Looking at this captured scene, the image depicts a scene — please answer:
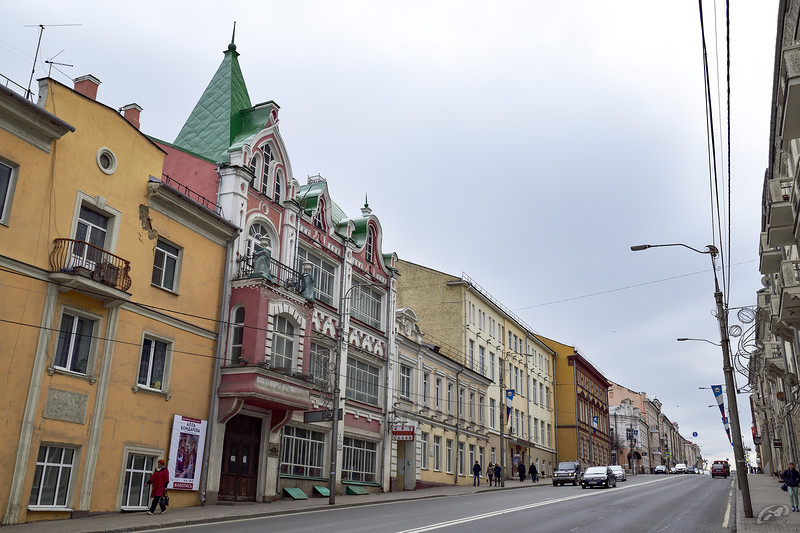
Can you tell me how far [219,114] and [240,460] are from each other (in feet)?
47.9

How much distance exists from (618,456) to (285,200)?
90566mm

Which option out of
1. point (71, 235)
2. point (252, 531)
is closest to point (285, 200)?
point (71, 235)

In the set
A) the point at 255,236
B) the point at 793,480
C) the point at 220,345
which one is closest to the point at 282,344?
the point at 220,345

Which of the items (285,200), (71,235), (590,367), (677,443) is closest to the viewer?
(71,235)

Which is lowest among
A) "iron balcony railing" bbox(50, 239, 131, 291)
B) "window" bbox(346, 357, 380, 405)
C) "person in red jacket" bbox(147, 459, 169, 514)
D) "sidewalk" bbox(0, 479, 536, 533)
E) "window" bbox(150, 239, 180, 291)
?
"sidewalk" bbox(0, 479, 536, 533)

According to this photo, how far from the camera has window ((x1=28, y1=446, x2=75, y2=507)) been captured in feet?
54.7

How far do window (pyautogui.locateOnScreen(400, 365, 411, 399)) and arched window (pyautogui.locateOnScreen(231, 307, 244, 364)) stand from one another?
14.1 meters

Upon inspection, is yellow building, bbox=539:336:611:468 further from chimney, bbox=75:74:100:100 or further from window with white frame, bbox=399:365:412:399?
chimney, bbox=75:74:100:100

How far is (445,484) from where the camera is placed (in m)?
39.8

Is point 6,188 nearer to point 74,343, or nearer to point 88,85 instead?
point 74,343

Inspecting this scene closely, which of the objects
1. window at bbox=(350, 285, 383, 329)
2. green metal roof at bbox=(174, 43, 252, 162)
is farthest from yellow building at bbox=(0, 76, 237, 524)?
window at bbox=(350, 285, 383, 329)

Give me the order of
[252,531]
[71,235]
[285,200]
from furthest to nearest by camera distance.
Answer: [285,200] < [71,235] < [252,531]

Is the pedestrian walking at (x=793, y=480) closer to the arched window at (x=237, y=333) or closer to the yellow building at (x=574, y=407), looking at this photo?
the arched window at (x=237, y=333)

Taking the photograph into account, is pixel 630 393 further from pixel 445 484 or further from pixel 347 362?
pixel 347 362
